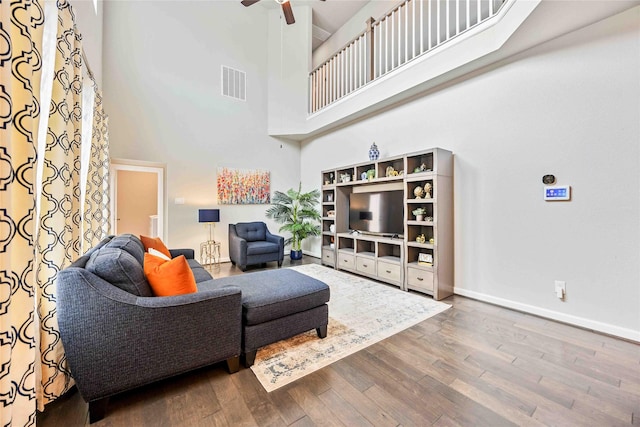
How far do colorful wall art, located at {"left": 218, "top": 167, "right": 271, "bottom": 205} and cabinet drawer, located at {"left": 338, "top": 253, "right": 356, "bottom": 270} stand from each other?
7.81 feet

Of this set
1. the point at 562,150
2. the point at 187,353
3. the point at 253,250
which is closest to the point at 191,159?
the point at 253,250

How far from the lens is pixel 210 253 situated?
5.24 meters

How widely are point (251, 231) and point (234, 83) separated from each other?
326 centimetres

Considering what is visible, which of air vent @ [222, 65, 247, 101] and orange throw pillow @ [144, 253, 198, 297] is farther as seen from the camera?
air vent @ [222, 65, 247, 101]

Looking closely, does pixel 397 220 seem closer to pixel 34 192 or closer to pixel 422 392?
pixel 422 392

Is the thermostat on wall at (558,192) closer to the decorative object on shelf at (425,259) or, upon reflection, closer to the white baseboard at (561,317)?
the white baseboard at (561,317)

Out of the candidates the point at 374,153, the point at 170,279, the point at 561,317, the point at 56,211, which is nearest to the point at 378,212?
the point at 374,153

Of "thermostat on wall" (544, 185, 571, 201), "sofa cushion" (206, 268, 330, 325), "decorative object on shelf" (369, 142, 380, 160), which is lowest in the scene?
"sofa cushion" (206, 268, 330, 325)

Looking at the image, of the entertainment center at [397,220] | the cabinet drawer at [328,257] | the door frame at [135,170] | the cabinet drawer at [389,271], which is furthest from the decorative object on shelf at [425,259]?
the door frame at [135,170]

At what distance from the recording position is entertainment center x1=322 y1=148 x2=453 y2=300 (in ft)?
10.9

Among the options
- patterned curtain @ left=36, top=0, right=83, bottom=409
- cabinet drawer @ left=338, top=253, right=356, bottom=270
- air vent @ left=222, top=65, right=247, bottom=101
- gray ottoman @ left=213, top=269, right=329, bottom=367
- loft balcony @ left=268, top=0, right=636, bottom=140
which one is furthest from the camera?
air vent @ left=222, top=65, right=247, bottom=101

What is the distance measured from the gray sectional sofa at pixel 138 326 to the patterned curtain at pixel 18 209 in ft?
1.08

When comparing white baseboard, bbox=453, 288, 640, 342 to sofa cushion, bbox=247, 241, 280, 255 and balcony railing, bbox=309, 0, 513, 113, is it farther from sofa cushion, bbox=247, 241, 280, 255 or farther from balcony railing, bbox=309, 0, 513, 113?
balcony railing, bbox=309, 0, 513, 113

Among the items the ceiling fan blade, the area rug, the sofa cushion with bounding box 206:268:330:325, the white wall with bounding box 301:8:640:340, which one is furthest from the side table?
the white wall with bounding box 301:8:640:340
